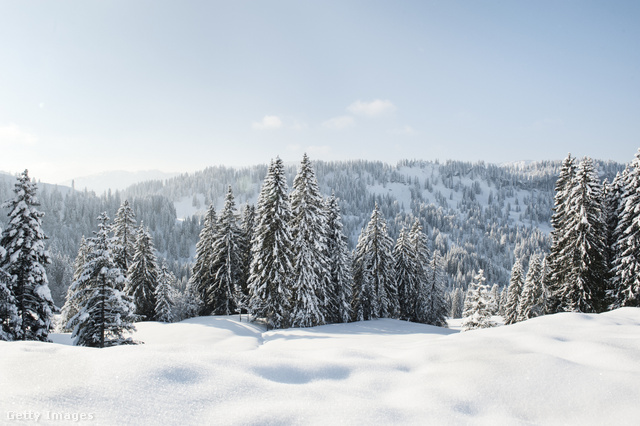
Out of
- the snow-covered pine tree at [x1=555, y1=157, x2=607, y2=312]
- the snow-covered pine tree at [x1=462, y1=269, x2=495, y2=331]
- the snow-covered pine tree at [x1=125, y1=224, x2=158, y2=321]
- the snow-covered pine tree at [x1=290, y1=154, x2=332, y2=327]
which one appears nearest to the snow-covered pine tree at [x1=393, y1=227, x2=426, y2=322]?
the snow-covered pine tree at [x1=462, y1=269, x2=495, y2=331]

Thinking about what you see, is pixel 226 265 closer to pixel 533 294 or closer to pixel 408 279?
pixel 408 279

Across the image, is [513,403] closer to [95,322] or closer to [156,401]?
[156,401]

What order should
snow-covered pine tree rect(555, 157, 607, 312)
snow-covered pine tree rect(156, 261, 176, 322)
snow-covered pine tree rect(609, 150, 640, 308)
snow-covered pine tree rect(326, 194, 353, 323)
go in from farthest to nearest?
snow-covered pine tree rect(156, 261, 176, 322)
snow-covered pine tree rect(326, 194, 353, 323)
snow-covered pine tree rect(555, 157, 607, 312)
snow-covered pine tree rect(609, 150, 640, 308)

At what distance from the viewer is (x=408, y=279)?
38.1 meters

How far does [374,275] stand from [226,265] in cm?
1639

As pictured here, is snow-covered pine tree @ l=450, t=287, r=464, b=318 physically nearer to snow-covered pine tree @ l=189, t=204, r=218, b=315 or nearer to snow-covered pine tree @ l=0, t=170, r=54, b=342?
snow-covered pine tree @ l=189, t=204, r=218, b=315

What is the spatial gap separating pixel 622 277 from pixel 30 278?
37835 millimetres

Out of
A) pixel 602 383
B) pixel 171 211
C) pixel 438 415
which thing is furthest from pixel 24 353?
pixel 171 211

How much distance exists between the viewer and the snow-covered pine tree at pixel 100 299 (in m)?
17.4

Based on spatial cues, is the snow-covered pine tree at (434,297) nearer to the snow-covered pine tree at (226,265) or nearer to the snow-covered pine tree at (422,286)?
the snow-covered pine tree at (422,286)

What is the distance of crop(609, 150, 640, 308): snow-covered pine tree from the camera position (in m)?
21.7

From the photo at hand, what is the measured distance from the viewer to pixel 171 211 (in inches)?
6693

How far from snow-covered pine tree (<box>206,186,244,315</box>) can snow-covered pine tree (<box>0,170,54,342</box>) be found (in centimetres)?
1747

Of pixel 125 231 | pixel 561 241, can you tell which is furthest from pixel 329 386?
pixel 125 231
